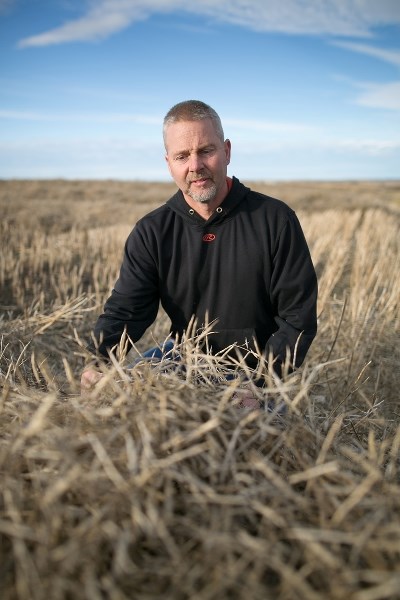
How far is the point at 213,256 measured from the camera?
8.04 ft

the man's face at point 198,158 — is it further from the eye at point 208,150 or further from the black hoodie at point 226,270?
the black hoodie at point 226,270

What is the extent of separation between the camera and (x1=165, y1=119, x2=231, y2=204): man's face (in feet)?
7.82

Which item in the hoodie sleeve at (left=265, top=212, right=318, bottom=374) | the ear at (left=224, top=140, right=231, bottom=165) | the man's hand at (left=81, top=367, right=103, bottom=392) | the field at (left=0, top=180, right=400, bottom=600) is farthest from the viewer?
the ear at (left=224, top=140, right=231, bottom=165)

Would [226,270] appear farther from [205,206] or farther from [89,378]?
[89,378]

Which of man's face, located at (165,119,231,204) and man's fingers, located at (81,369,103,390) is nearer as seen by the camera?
man's fingers, located at (81,369,103,390)

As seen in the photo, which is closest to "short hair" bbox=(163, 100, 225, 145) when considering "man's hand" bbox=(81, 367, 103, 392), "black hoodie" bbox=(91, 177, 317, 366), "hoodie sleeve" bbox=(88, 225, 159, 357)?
"black hoodie" bbox=(91, 177, 317, 366)

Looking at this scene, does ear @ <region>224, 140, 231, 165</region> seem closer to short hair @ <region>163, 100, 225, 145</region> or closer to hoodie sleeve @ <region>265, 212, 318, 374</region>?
short hair @ <region>163, 100, 225, 145</region>

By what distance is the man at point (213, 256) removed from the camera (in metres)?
2.39

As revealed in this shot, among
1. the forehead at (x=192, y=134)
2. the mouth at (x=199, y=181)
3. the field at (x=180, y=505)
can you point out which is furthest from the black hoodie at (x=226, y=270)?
the field at (x=180, y=505)

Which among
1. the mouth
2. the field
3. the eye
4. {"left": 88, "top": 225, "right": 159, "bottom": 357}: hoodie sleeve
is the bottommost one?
the field

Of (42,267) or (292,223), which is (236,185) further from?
(42,267)

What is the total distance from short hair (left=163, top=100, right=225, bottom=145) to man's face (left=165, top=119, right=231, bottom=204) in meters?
0.03

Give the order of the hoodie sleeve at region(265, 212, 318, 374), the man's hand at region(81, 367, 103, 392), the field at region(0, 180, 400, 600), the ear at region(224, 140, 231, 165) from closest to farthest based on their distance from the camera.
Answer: the field at region(0, 180, 400, 600) → the man's hand at region(81, 367, 103, 392) → the hoodie sleeve at region(265, 212, 318, 374) → the ear at region(224, 140, 231, 165)

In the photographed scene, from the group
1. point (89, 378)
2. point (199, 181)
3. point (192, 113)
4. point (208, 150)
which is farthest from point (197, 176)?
point (89, 378)
